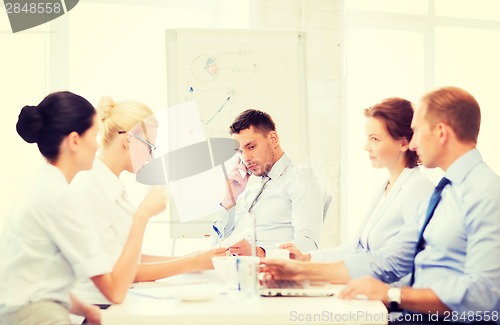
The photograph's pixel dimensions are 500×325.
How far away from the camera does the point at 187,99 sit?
381 cm

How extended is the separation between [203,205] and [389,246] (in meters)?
1.73

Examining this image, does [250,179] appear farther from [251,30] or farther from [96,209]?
[96,209]

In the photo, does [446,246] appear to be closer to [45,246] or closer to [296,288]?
[296,288]

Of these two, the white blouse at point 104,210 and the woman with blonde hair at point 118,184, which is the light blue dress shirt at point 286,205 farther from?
the white blouse at point 104,210

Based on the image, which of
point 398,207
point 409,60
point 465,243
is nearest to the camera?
point 465,243

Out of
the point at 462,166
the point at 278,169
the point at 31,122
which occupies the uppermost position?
the point at 31,122

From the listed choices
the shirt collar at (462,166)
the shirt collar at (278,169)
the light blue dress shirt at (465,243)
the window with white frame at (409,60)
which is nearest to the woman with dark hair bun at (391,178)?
the light blue dress shirt at (465,243)

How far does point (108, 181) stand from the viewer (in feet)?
7.24

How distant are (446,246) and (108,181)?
1.15 metres

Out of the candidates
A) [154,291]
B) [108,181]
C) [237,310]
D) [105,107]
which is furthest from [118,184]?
[237,310]

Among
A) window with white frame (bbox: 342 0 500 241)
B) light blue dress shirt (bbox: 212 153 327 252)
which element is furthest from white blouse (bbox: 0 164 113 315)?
window with white frame (bbox: 342 0 500 241)

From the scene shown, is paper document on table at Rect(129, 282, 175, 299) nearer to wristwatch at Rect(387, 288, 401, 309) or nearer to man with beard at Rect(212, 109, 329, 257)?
wristwatch at Rect(387, 288, 401, 309)

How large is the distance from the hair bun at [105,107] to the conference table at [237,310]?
764mm

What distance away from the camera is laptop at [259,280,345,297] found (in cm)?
189
